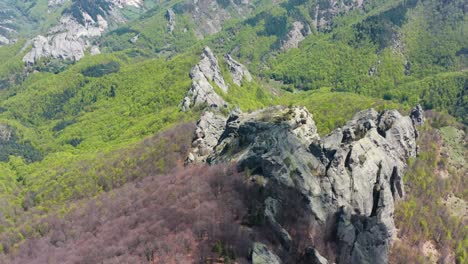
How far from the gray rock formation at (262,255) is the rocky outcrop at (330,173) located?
6.38m

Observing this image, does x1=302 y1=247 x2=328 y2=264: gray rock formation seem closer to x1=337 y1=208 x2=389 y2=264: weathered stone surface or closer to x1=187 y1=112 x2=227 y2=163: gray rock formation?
x1=337 y1=208 x2=389 y2=264: weathered stone surface

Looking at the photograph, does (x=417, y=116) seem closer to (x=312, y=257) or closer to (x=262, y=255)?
(x=312, y=257)

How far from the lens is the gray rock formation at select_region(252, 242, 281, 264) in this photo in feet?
206

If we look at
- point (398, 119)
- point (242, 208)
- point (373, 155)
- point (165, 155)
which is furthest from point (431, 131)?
point (242, 208)

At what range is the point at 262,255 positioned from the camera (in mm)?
63531

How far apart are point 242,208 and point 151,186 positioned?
61412 mm

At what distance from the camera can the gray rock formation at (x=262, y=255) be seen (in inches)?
2467

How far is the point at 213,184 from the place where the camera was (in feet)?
299

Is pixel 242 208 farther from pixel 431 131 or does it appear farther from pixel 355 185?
pixel 431 131

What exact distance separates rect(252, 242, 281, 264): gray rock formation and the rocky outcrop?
6.38 metres

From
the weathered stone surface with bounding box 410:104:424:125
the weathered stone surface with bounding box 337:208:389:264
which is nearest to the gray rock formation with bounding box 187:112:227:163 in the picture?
the weathered stone surface with bounding box 337:208:389:264

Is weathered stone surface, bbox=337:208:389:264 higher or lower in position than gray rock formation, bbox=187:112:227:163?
lower

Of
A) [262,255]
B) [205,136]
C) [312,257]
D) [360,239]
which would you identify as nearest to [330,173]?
[360,239]

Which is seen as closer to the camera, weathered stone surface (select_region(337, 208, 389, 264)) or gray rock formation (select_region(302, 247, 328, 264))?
gray rock formation (select_region(302, 247, 328, 264))
